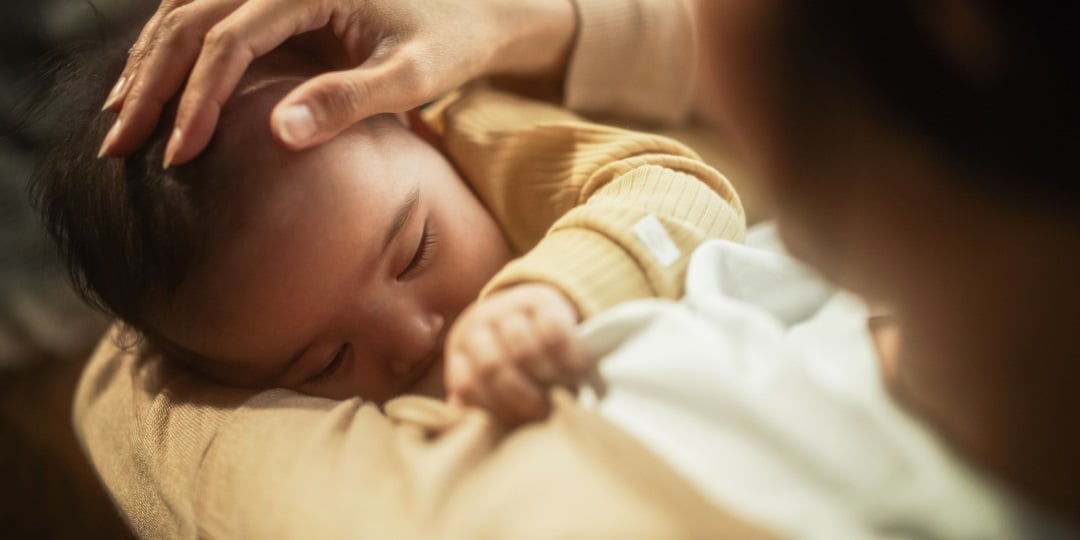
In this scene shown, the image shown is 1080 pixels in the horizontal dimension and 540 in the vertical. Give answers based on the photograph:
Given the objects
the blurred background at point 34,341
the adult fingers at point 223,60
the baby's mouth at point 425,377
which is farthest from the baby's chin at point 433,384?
the blurred background at point 34,341

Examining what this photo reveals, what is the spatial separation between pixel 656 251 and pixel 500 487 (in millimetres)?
283

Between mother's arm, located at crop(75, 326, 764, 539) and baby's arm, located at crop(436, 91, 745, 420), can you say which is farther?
baby's arm, located at crop(436, 91, 745, 420)

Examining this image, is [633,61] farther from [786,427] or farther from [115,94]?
[786,427]

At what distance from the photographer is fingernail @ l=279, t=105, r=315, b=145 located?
2.56 ft

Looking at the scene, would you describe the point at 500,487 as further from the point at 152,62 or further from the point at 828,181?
the point at 152,62

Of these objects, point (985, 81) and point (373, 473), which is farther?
point (373, 473)

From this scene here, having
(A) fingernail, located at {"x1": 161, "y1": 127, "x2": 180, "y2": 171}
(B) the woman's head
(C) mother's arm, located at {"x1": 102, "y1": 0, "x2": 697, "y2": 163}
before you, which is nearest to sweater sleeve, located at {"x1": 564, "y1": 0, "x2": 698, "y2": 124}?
(C) mother's arm, located at {"x1": 102, "y1": 0, "x2": 697, "y2": 163}

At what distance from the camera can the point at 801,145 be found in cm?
51

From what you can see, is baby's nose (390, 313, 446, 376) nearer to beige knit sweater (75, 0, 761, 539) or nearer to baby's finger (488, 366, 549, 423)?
beige knit sweater (75, 0, 761, 539)

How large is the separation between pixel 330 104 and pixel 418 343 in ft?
0.82

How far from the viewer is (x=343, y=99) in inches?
32.1

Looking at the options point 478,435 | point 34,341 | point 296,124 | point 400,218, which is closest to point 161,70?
point 296,124

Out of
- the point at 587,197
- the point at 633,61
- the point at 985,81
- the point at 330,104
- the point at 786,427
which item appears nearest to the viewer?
the point at 985,81

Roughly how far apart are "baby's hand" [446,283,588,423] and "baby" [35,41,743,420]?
0.15 ft
